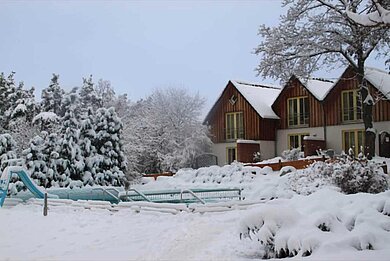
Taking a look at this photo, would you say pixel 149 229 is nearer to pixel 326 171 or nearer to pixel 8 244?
pixel 8 244

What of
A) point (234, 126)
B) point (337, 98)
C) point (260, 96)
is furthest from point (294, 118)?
A: point (234, 126)

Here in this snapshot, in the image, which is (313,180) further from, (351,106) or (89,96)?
(89,96)

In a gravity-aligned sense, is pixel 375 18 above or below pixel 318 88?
below

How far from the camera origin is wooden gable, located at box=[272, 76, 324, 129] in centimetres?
3409

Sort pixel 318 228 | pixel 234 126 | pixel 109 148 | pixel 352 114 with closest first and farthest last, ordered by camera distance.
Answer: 1. pixel 318 228
2. pixel 109 148
3. pixel 352 114
4. pixel 234 126

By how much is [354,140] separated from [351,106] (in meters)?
2.28

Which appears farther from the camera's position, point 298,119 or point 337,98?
point 298,119

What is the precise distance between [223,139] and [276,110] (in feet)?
14.6

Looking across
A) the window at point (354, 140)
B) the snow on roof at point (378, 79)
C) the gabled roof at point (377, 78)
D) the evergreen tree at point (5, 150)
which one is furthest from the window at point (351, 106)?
the evergreen tree at point (5, 150)

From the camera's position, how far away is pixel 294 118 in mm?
35594

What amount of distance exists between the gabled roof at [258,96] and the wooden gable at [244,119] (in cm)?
21

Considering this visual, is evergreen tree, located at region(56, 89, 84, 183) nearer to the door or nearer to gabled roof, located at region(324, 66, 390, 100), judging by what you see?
gabled roof, located at region(324, 66, 390, 100)

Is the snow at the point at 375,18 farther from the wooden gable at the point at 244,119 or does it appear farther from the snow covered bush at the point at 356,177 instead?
the wooden gable at the point at 244,119

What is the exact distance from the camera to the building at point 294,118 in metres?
32.0
